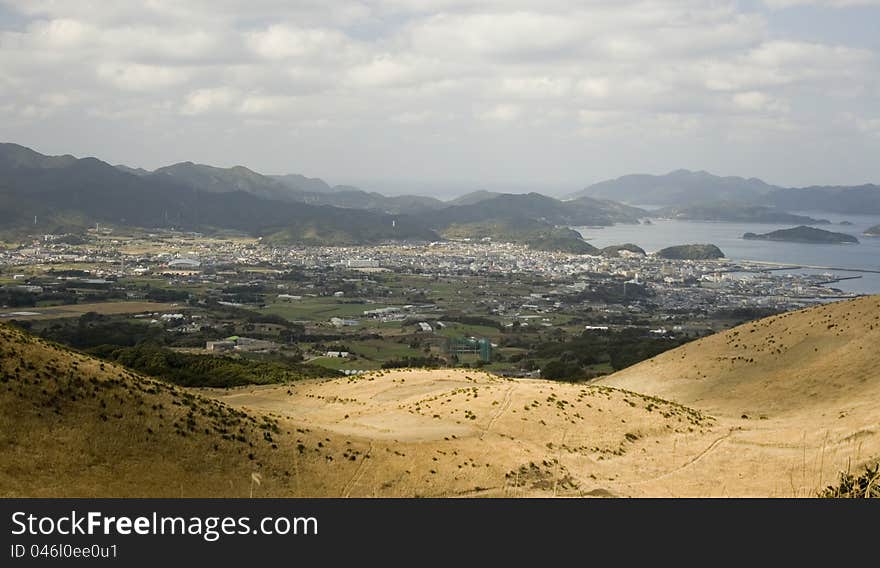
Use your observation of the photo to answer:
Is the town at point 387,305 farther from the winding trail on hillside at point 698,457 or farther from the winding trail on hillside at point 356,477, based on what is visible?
the winding trail on hillside at point 356,477

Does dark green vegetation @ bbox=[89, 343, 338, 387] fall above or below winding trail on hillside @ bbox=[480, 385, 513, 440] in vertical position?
below

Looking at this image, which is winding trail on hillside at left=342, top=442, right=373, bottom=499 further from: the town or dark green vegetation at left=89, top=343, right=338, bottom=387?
the town

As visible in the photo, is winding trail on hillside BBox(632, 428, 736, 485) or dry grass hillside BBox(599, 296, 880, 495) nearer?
winding trail on hillside BBox(632, 428, 736, 485)

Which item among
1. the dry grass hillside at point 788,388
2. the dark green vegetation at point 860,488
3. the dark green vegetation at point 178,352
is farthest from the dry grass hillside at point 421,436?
the dark green vegetation at point 178,352

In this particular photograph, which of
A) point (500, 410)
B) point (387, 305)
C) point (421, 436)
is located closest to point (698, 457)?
point (500, 410)

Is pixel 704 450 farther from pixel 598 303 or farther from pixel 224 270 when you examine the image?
pixel 224 270

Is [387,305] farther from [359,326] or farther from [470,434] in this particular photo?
[470,434]

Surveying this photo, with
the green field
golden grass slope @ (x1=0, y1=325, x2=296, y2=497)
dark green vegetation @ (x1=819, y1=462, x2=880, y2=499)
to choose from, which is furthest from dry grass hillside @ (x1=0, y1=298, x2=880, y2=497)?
the green field
